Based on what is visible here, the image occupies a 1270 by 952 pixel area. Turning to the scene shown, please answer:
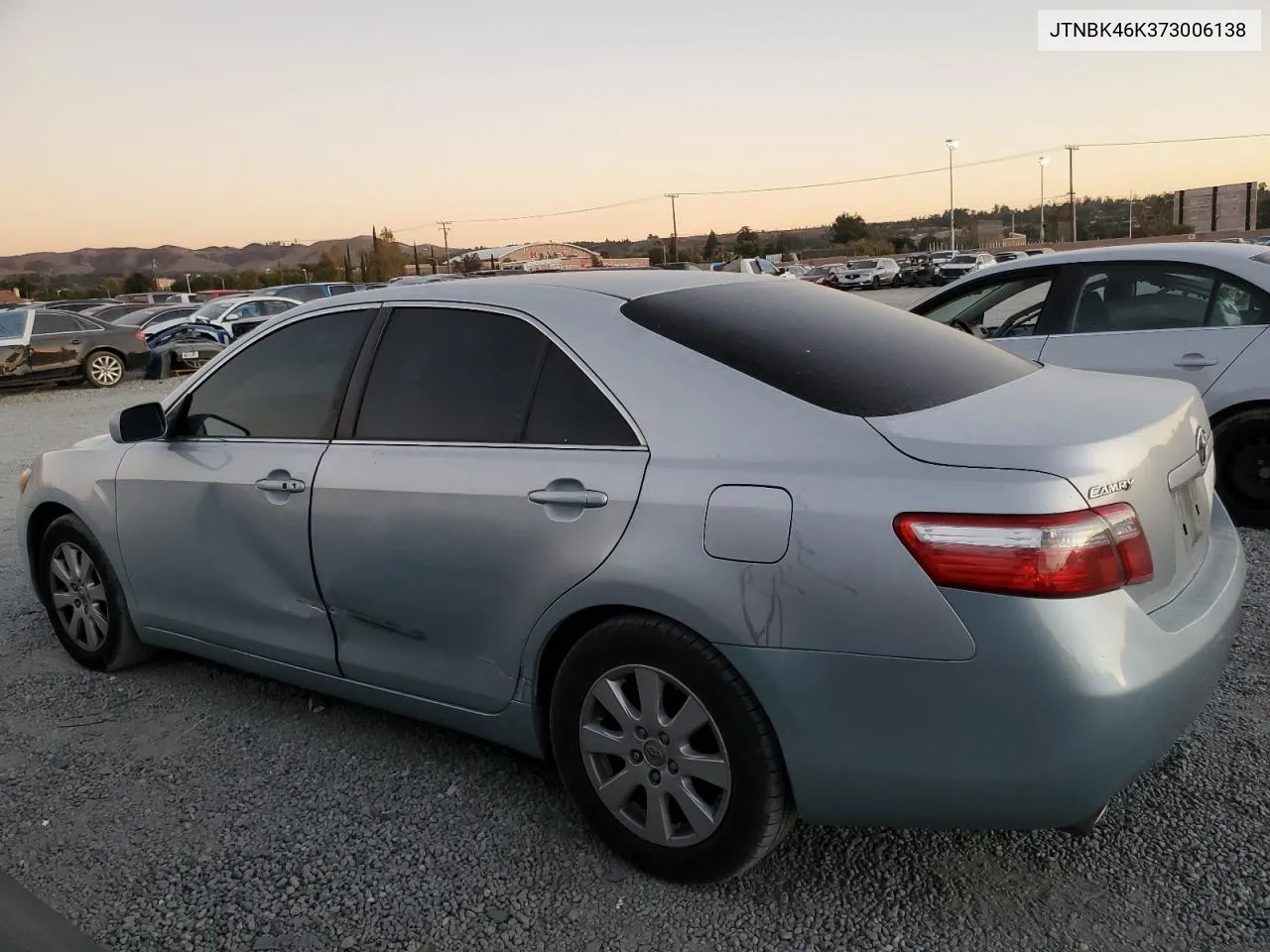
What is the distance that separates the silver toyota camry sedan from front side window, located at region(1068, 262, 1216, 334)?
296 centimetres

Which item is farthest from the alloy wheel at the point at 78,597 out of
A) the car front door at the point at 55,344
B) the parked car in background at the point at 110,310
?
the parked car in background at the point at 110,310

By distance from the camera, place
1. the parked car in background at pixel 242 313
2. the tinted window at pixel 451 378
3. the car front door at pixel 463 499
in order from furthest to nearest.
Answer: the parked car in background at pixel 242 313
the tinted window at pixel 451 378
the car front door at pixel 463 499

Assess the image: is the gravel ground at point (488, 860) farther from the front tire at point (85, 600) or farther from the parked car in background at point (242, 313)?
the parked car in background at point (242, 313)

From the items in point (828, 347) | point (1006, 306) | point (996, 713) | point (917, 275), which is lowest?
point (917, 275)

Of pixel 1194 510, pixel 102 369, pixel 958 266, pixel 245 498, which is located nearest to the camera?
pixel 1194 510

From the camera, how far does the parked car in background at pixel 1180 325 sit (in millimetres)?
5410

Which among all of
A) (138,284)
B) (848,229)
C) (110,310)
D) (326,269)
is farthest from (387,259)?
(110,310)

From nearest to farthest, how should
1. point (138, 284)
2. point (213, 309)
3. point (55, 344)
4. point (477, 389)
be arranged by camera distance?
point (477, 389) < point (55, 344) < point (213, 309) < point (138, 284)

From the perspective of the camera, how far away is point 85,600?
4324 mm

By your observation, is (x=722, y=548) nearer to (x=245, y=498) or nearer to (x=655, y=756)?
(x=655, y=756)

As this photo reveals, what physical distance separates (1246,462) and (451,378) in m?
4.52

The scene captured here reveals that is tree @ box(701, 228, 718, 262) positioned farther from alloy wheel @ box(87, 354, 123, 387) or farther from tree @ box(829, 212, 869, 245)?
alloy wheel @ box(87, 354, 123, 387)

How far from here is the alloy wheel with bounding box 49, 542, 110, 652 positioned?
168 inches

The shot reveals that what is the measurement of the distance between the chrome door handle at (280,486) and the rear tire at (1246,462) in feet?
15.4
